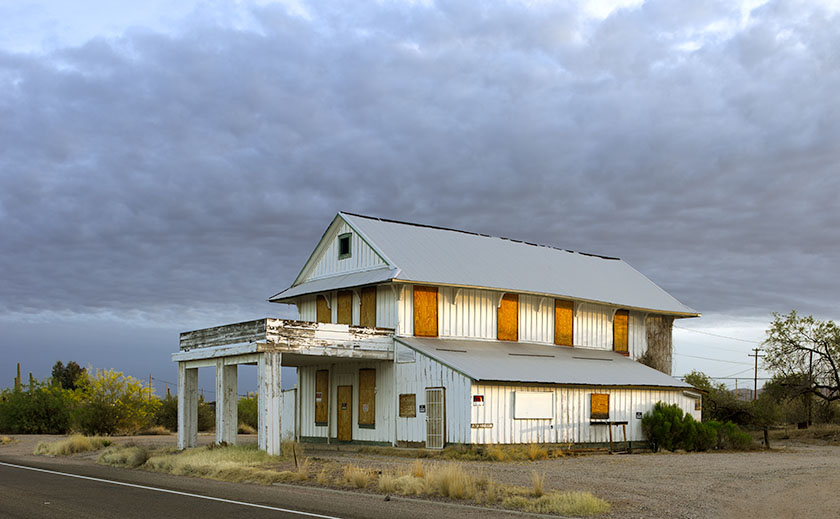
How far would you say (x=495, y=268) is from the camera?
34281 mm

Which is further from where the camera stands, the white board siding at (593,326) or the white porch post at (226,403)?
the white board siding at (593,326)

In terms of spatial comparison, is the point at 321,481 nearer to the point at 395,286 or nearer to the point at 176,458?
the point at 176,458

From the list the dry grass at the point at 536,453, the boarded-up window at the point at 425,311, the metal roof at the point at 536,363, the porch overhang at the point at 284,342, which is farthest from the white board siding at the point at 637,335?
the porch overhang at the point at 284,342

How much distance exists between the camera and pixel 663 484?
18.2 meters

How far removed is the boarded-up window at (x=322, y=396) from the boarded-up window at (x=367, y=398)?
2.26m

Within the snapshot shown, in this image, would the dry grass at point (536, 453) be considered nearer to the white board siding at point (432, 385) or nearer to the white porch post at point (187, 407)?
the white board siding at point (432, 385)

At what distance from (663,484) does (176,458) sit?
45.1ft

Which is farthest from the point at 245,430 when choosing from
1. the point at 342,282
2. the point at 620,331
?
the point at 620,331

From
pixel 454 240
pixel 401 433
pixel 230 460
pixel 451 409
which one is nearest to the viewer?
pixel 230 460

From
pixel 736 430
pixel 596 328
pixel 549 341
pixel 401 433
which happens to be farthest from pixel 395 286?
pixel 736 430

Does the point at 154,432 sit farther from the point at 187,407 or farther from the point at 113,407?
the point at 187,407

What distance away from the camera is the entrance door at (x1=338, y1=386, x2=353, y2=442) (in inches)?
1241

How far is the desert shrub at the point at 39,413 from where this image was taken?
47781 millimetres

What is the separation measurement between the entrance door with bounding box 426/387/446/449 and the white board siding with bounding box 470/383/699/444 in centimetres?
128
